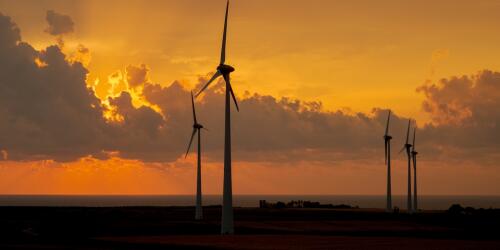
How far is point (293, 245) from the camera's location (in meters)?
62.8

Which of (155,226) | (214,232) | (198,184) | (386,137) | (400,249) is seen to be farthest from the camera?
(386,137)

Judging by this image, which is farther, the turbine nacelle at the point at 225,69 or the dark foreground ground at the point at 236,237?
the turbine nacelle at the point at 225,69

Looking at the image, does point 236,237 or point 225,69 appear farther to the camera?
point 225,69

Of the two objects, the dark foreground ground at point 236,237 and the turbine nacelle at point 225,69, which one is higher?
the turbine nacelle at point 225,69

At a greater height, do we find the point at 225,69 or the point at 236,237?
the point at 225,69

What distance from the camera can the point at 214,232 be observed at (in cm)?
8381

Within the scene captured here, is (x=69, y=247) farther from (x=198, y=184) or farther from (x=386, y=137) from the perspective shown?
(x=386, y=137)

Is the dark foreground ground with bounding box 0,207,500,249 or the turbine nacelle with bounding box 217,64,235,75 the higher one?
the turbine nacelle with bounding box 217,64,235,75

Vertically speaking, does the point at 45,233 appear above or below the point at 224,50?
below

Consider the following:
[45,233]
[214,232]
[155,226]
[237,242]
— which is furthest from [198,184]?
[237,242]

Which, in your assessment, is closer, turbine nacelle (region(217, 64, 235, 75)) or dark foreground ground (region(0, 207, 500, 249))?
dark foreground ground (region(0, 207, 500, 249))

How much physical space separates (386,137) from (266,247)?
104 meters

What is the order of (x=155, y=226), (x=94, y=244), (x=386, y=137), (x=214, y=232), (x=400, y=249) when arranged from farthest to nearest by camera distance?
(x=386, y=137)
(x=155, y=226)
(x=214, y=232)
(x=94, y=244)
(x=400, y=249)

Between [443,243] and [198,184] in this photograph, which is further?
[198,184]
